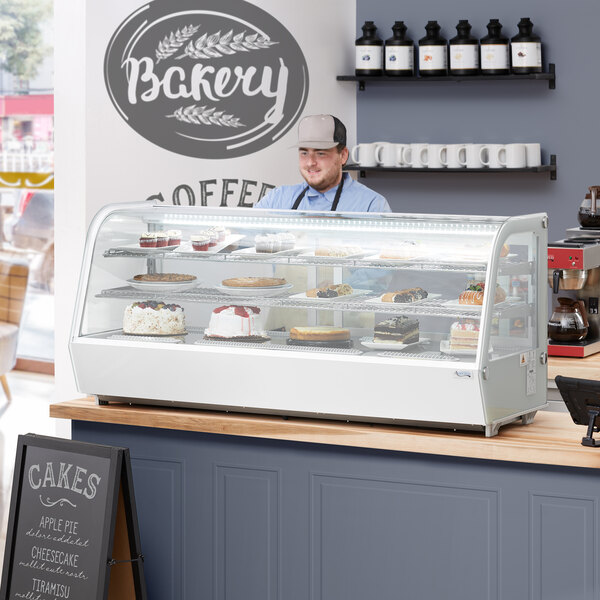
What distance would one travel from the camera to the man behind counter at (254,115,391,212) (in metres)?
4.27

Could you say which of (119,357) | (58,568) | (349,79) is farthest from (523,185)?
(58,568)

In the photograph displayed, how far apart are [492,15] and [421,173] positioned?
0.90 metres

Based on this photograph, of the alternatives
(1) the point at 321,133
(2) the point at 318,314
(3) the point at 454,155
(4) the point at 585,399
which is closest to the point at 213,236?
(2) the point at 318,314

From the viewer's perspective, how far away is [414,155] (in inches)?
220

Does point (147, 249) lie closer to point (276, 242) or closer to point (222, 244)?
point (222, 244)

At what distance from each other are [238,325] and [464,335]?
697 millimetres

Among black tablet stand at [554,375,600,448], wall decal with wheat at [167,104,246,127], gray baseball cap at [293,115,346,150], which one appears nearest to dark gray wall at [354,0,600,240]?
wall decal with wheat at [167,104,246,127]

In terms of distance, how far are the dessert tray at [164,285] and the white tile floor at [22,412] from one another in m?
2.46

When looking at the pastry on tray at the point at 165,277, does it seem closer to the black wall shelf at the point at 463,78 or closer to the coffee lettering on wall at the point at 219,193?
the coffee lettering on wall at the point at 219,193

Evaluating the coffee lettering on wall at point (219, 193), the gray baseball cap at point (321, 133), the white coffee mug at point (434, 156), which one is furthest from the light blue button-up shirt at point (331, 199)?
the white coffee mug at point (434, 156)

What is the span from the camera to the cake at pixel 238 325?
3.22 metres

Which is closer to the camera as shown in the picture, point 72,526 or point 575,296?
point 72,526

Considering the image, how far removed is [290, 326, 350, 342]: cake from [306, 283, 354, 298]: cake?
98mm

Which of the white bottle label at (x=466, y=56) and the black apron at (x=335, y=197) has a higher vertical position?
the white bottle label at (x=466, y=56)
